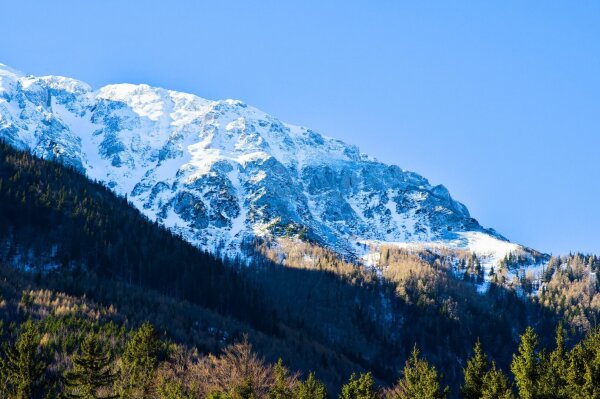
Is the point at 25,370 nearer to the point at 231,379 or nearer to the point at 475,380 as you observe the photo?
the point at 231,379

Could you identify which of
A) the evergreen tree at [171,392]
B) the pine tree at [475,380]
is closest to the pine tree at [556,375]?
the pine tree at [475,380]

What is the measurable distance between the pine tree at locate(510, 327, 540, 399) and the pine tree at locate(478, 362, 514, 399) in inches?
92.2

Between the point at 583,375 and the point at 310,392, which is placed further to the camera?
the point at 583,375

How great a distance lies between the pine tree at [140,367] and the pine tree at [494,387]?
145 ft

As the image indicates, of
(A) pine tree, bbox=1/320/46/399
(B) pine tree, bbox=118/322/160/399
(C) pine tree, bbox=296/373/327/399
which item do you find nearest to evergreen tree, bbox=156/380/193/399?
(B) pine tree, bbox=118/322/160/399

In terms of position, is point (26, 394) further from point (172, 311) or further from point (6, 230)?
point (6, 230)

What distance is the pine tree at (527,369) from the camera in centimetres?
7838

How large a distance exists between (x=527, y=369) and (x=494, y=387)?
1128cm

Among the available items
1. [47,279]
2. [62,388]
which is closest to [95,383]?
[62,388]

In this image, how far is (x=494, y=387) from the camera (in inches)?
3014

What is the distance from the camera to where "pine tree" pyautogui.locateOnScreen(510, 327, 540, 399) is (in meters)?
78.4

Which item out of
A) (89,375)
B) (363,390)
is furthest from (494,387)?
(89,375)

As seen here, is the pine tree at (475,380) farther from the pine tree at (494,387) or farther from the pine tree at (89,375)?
the pine tree at (89,375)

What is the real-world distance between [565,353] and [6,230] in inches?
6264
